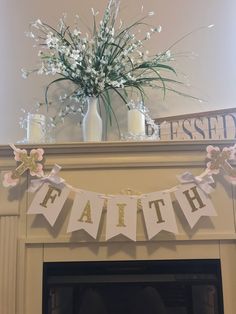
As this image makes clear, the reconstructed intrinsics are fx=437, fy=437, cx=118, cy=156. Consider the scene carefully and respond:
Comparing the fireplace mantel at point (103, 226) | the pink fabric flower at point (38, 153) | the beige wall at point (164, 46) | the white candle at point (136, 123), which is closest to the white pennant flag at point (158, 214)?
the fireplace mantel at point (103, 226)

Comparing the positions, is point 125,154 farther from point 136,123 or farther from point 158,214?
point 158,214

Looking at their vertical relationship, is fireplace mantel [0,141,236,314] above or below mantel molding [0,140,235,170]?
below

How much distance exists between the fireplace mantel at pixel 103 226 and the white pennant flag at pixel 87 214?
6 centimetres

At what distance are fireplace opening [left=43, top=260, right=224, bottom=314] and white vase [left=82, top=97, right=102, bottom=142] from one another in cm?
59

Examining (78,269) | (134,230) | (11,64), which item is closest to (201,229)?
(134,230)

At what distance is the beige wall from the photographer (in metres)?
2.42

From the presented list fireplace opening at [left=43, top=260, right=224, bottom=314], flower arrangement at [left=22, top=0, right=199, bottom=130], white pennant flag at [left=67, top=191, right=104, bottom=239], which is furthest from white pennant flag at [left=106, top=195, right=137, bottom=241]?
flower arrangement at [left=22, top=0, right=199, bottom=130]

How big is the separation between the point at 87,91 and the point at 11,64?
0.61m

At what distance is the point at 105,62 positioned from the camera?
211 centimetres

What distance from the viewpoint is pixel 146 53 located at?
7.54 feet

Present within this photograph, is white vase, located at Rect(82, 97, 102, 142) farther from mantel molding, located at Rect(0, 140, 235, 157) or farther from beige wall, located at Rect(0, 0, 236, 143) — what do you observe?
beige wall, located at Rect(0, 0, 236, 143)

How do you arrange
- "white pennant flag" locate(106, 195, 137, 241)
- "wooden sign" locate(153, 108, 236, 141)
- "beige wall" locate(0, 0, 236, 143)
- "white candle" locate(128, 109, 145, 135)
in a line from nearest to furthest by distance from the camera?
"white pennant flag" locate(106, 195, 137, 241), "white candle" locate(128, 109, 145, 135), "wooden sign" locate(153, 108, 236, 141), "beige wall" locate(0, 0, 236, 143)

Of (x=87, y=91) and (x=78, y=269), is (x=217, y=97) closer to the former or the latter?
(x=87, y=91)

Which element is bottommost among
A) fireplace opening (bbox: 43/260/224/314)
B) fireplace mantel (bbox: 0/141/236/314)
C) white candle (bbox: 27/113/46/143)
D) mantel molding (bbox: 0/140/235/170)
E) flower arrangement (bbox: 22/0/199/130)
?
fireplace opening (bbox: 43/260/224/314)
